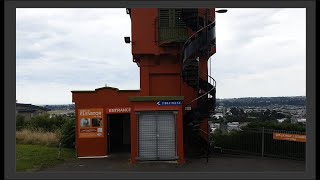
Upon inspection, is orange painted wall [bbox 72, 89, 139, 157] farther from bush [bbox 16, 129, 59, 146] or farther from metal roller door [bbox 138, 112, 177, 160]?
bush [bbox 16, 129, 59, 146]

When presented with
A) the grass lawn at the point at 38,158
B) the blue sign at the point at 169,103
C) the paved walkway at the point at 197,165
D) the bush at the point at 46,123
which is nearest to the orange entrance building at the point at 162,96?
the blue sign at the point at 169,103

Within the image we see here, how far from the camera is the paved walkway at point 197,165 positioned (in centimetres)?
1608

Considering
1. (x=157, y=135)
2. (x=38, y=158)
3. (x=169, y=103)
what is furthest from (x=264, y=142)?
(x=38, y=158)

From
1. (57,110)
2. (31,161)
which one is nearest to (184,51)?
(31,161)

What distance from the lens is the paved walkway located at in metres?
16.1

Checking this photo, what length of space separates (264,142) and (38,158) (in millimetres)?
10497

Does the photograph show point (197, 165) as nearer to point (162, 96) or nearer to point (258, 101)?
point (162, 96)

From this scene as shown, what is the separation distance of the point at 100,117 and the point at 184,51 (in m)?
5.21

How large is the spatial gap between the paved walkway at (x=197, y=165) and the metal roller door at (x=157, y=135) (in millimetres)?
456

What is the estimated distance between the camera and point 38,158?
1873cm

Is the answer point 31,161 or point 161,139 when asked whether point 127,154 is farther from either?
point 31,161
